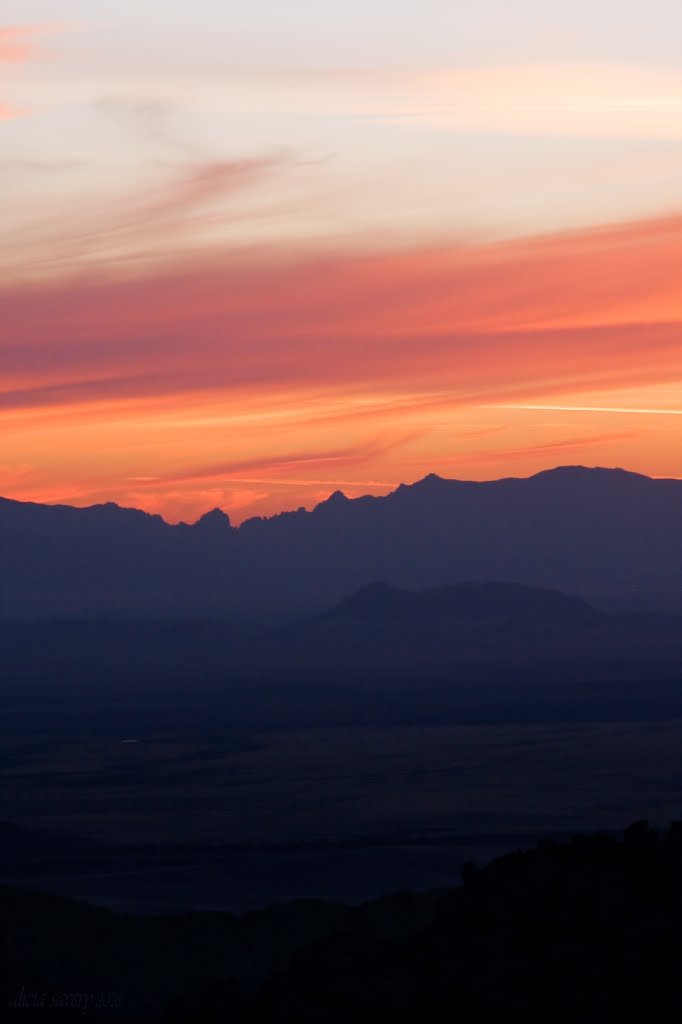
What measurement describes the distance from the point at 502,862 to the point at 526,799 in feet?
234

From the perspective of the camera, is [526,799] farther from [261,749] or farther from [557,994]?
[557,994]

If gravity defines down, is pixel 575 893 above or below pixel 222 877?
above

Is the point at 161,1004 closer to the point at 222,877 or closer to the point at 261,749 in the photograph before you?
the point at 222,877

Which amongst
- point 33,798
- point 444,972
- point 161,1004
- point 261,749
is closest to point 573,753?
point 261,749

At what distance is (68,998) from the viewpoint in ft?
126

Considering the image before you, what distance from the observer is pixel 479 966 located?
30438 millimetres

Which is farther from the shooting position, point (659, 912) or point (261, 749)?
point (261, 749)

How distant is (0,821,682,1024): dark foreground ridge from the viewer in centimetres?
2884

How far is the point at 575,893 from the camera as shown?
3247cm

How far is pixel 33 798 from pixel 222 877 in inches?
1537

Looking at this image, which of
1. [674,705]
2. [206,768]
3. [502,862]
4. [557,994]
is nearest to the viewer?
[557,994]

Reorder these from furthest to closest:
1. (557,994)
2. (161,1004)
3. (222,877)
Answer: (222,877) < (161,1004) < (557,994)

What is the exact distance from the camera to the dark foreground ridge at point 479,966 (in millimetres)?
28844

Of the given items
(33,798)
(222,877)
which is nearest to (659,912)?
(222,877)
